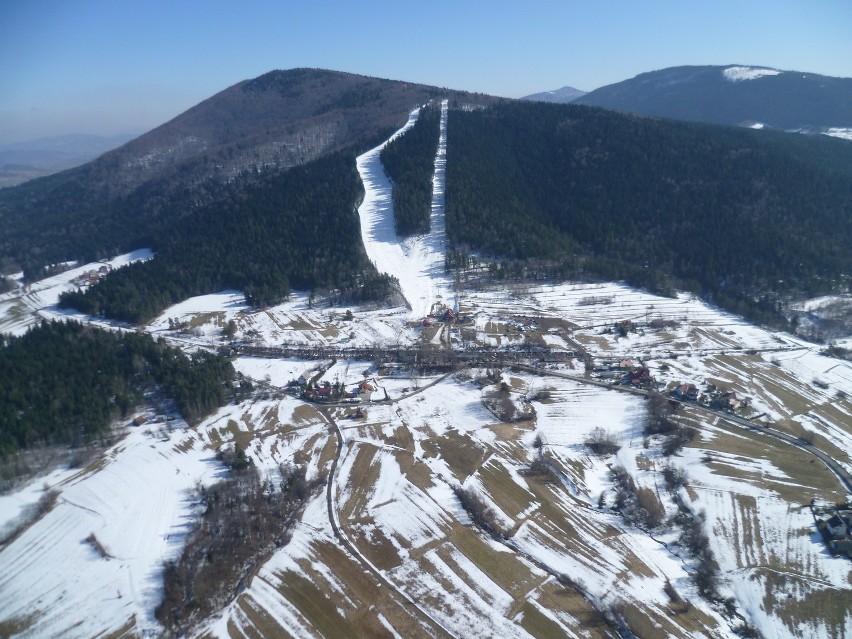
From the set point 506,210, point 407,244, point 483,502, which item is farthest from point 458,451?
point 506,210

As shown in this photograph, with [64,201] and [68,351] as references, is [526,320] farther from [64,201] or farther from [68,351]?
[64,201]

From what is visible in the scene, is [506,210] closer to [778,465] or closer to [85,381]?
[778,465]

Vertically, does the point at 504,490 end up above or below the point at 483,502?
below

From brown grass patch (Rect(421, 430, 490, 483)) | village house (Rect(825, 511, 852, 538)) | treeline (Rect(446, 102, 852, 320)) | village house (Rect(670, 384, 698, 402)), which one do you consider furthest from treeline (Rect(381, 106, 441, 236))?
village house (Rect(825, 511, 852, 538))

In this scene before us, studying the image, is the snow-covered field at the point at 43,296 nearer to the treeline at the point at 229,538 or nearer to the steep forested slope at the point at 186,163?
the steep forested slope at the point at 186,163

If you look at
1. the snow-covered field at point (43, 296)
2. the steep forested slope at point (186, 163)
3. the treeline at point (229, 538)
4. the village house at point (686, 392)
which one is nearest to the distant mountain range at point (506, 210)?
the steep forested slope at point (186, 163)
